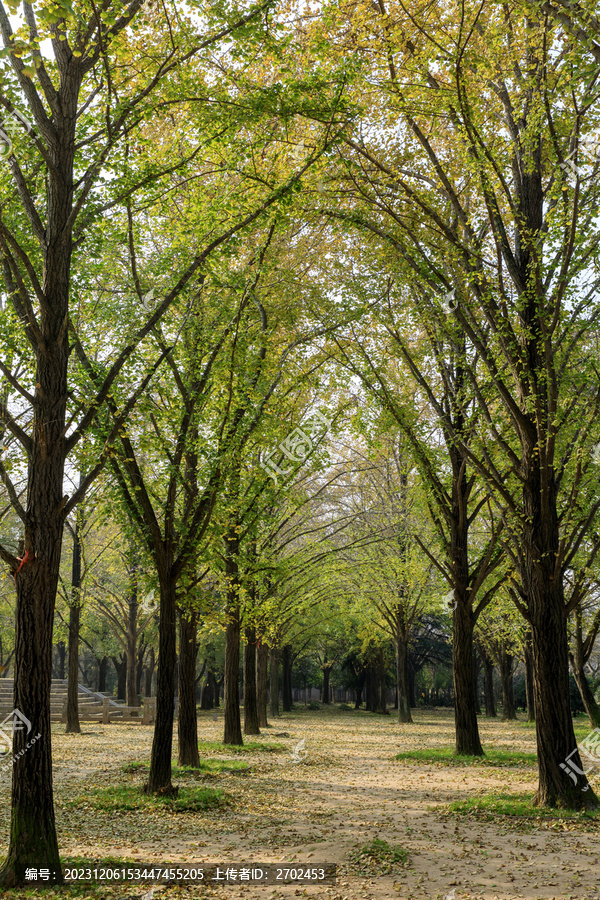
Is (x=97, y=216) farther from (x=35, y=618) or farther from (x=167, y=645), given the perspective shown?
(x=167, y=645)

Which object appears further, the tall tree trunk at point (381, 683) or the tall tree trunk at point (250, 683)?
the tall tree trunk at point (381, 683)

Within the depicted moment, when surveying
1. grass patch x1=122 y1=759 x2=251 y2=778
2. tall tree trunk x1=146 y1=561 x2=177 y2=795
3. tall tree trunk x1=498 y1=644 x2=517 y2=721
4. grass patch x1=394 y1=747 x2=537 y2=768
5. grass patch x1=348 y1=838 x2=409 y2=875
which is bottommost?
tall tree trunk x1=498 y1=644 x2=517 y2=721

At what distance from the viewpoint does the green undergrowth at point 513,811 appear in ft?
25.7

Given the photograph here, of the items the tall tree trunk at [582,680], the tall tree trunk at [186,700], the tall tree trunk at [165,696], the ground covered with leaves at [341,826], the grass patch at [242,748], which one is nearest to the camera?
the ground covered with leaves at [341,826]

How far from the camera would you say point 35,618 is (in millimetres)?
5574

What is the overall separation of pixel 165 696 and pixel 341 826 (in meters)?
3.17

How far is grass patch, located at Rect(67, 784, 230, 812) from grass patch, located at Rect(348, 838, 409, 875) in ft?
10.4

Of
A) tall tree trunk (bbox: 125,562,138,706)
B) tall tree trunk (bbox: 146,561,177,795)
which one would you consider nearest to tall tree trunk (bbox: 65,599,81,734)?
tall tree trunk (bbox: 125,562,138,706)

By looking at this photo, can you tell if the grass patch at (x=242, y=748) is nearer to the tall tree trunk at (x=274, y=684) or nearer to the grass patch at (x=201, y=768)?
the grass patch at (x=201, y=768)

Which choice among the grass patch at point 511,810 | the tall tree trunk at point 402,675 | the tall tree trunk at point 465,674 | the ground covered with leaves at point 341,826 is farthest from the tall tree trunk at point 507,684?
the grass patch at point 511,810

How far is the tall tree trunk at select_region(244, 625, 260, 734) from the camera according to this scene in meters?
18.3

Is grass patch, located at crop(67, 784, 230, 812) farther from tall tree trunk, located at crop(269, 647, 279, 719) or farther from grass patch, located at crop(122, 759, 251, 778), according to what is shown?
tall tree trunk, located at crop(269, 647, 279, 719)

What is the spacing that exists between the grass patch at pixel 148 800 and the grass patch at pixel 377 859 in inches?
125

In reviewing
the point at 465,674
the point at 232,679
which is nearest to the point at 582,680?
the point at 465,674
